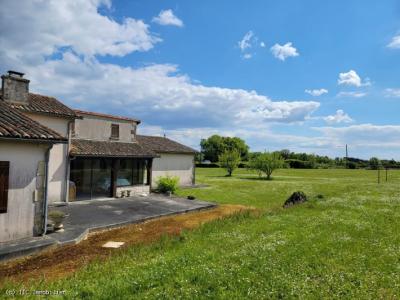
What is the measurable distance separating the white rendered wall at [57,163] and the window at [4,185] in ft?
26.6

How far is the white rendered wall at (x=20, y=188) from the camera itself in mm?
9922

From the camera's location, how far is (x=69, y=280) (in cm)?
702

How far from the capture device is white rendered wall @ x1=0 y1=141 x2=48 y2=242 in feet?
32.6

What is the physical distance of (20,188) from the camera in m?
10.3

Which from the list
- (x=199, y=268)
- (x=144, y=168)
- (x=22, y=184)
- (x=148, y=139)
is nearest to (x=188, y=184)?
(x=148, y=139)

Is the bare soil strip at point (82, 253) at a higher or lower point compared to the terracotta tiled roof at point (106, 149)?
lower

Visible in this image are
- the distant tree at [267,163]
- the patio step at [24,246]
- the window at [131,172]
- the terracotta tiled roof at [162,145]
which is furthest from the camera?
the distant tree at [267,163]

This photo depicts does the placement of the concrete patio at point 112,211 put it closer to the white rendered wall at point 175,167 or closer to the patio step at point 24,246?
the patio step at point 24,246

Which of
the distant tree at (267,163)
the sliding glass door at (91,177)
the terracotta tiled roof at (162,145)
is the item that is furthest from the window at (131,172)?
the distant tree at (267,163)

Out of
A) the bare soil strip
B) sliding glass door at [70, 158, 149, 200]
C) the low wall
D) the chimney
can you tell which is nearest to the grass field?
the bare soil strip

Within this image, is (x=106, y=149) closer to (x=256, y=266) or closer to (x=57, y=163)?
(x=57, y=163)

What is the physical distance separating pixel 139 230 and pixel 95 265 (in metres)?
5.22

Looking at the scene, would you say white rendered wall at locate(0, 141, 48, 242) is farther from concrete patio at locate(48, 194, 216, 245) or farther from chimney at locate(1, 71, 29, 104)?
chimney at locate(1, 71, 29, 104)

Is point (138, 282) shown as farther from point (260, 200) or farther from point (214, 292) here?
point (260, 200)
